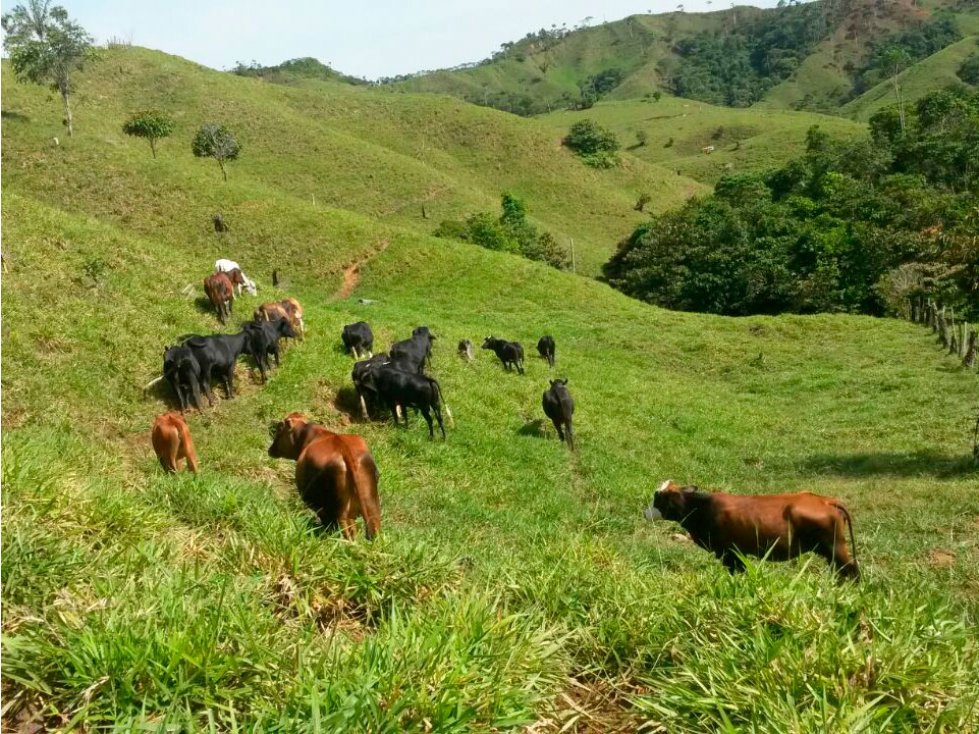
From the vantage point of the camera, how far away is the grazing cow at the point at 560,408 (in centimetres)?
1716

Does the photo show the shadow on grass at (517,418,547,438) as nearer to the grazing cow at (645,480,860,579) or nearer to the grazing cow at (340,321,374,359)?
the grazing cow at (340,321,374,359)

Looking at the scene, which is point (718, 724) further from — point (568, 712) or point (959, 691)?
point (959, 691)

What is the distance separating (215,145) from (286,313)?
52094 mm

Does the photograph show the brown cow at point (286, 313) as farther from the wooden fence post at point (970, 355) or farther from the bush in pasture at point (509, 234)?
the bush in pasture at point (509, 234)

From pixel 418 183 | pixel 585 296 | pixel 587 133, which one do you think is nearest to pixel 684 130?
pixel 587 133

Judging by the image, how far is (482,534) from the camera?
9.30m

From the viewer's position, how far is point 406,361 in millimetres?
17875

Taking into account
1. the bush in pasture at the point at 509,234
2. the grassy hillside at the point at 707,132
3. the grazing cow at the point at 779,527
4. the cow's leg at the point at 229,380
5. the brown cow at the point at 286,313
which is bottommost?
the grazing cow at the point at 779,527

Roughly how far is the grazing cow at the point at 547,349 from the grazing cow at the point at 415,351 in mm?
6134

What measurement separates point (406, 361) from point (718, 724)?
1504 centimetres

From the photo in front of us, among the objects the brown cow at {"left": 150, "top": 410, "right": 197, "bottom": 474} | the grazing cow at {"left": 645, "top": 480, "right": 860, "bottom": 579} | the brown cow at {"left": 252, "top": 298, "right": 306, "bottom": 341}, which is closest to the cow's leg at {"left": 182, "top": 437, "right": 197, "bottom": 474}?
the brown cow at {"left": 150, "top": 410, "right": 197, "bottom": 474}

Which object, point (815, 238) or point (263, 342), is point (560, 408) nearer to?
point (263, 342)

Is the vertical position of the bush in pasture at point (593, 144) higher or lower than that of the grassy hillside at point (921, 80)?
lower

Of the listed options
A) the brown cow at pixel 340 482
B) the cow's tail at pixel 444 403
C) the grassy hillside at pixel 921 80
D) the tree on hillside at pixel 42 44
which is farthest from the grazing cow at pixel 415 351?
the grassy hillside at pixel 921 80
